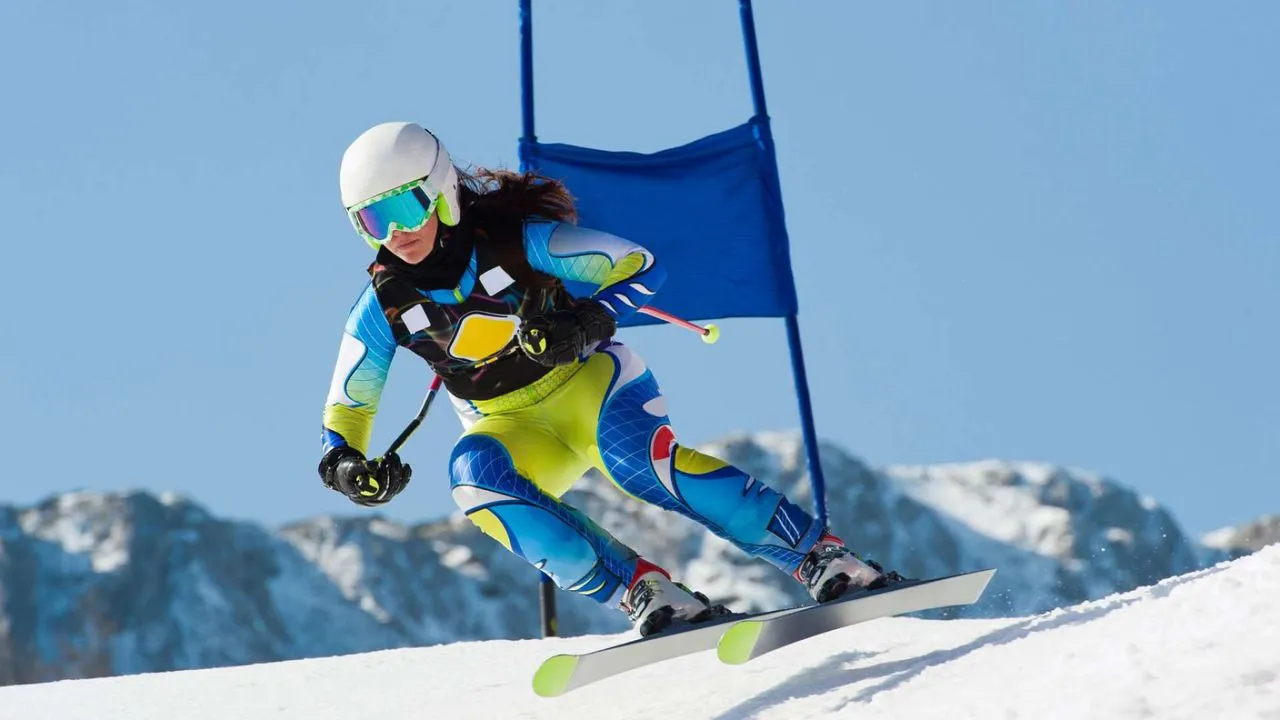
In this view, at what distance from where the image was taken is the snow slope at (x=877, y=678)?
9.48 ft

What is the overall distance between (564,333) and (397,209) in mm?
581

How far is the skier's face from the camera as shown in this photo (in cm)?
450

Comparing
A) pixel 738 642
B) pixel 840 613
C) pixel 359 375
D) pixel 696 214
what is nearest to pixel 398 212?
pixel 359 375

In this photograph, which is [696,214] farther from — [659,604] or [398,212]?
[659,604]

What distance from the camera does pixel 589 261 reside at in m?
4.63

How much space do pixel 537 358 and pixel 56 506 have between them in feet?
360

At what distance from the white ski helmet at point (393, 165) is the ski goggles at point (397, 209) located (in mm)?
16

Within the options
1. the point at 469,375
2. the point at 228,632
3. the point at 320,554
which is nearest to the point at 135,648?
the point at 228,632

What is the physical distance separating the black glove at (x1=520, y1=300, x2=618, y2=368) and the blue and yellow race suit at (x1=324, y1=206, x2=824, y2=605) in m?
0.16

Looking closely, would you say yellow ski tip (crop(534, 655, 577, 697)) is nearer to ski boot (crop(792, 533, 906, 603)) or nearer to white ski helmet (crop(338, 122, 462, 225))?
ski boot (crop(792, 533, 906, 603))

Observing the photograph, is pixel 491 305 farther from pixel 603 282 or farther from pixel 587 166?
pixel 587 166

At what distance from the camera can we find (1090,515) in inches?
6309

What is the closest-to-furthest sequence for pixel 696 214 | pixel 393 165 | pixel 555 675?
pixel 555 675 → pixel 393 165 → pixel 696 214

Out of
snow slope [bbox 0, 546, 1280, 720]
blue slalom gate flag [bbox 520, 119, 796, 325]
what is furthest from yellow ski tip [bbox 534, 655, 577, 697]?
blue slalom gate flag [bbox 520, 119, 796, 325]
